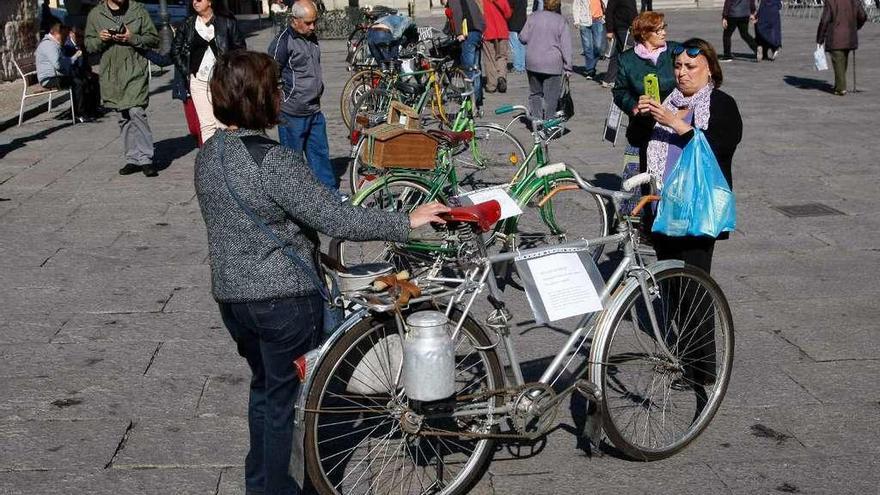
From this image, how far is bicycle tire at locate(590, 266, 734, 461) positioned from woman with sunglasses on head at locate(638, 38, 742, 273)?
1.13 feet

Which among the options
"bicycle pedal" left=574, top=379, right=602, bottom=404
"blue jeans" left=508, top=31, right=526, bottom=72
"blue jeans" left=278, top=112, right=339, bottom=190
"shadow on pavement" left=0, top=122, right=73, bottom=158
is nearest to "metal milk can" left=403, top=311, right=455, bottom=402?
"bicycle pedal" left=574, top=379, right=602, bottom=404

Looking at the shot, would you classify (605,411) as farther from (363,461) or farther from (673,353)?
(363,461)

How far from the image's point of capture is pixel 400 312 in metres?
3.72

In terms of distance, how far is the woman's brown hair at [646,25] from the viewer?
7.34 m

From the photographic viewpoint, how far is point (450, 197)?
6488 mm

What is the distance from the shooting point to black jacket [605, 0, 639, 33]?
15594mm

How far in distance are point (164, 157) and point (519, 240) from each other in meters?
5.41

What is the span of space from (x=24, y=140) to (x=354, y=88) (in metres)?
3.91

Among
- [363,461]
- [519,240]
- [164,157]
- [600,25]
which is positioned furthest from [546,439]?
[600,25]

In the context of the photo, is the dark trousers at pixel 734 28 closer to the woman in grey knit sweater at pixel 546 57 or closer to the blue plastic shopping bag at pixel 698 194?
the woman in grey knit sweater at pixel 546 57

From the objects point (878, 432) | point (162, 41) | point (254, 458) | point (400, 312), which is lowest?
point (878, 432)

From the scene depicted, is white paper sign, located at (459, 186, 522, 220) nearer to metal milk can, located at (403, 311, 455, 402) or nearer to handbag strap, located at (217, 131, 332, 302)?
metal milk can, located at (403, 311, 455, 402)

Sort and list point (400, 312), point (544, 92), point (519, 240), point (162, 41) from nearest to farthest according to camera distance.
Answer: point (400, 312) → point (519, 240) → point (162, 41) → point (544, 92)

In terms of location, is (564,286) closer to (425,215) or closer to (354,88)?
(425,215)
